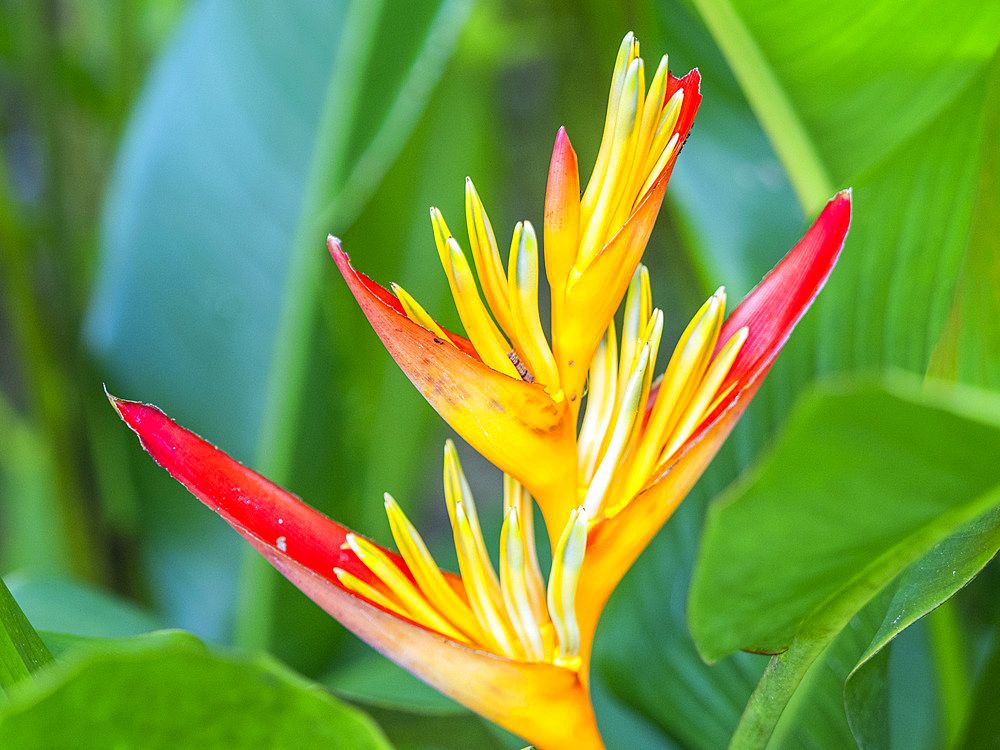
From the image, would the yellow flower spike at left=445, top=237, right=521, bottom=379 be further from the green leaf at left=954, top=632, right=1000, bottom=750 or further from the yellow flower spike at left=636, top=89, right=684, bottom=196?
the green leaf at left=954, top=632, right=1000, bottom=750

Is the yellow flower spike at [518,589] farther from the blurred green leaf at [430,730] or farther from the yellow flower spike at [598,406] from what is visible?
the blurred green leaf at [430,730]

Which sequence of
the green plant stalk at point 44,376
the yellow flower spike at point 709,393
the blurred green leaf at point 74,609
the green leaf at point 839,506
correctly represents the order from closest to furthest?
the green leaf at point 839,506 → the yellow flower spike at point 709,393 → the blurred green leaf at point 74,609 → the green plant stalk at point 44,376

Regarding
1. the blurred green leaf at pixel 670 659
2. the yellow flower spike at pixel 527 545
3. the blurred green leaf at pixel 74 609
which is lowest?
the blurred green leaf at pixel 74 609

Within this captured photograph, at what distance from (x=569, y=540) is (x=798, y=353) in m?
0.29

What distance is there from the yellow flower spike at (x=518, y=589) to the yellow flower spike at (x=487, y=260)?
0.21 ft

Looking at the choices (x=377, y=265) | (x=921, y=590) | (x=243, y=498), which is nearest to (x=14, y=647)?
(x=243, y=498)

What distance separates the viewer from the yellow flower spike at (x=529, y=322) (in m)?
0.27

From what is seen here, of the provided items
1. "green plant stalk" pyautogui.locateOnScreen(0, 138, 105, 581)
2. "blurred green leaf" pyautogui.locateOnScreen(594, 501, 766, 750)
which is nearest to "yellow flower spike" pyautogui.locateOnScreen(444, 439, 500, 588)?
"blurred green leaf" pyautogui.locateOnScreen(594, 501, 766, 750)

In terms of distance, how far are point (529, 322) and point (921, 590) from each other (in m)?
0.15

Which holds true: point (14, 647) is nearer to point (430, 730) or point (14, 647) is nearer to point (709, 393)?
point (709, 393)

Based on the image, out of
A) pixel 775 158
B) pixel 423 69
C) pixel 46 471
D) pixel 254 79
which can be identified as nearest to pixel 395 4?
pixel 423 69

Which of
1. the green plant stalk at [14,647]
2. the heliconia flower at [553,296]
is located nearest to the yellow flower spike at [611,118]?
the heliconia flower at [553,296]

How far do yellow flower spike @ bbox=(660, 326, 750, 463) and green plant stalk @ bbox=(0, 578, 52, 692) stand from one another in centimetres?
20

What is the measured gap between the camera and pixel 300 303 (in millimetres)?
639
